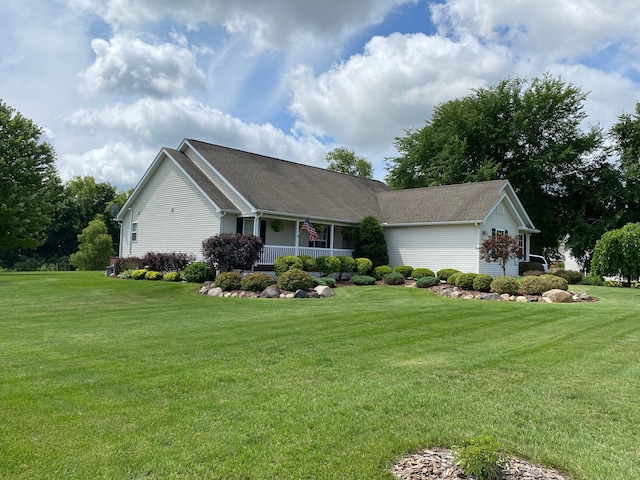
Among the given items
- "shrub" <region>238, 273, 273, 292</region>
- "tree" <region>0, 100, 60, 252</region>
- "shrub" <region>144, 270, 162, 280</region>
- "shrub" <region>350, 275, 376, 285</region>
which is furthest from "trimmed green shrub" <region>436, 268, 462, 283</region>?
"tree" <region>0, 100, 60, 252</region>

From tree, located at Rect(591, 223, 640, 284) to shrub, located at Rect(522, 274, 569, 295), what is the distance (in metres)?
6.40

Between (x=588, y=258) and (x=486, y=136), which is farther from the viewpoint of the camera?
(x=486, y=136)

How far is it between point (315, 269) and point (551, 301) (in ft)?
33.2

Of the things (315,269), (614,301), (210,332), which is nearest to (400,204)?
(315,269)

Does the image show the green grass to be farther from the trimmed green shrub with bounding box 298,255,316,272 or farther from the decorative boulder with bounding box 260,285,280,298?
the trimmed green shrub with bounding box 298,255,316,272

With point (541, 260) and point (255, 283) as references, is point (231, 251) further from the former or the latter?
point (541, 260)

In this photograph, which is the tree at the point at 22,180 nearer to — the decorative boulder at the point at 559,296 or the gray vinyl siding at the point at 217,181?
the gray vinyl siding at the point at 217,181

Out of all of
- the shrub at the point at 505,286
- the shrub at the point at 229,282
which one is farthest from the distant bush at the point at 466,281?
the shrub at the point at 229,282

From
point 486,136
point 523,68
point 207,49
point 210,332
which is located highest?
point 523,68

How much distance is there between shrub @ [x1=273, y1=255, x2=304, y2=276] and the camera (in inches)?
765

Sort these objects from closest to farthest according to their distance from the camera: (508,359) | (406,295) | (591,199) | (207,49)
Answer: (508,359) → (207,49) → (406,295) → (591,199)

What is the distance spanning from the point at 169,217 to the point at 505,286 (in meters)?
16.5

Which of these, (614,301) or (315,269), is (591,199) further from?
(315,269)

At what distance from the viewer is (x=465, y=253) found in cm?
2283
